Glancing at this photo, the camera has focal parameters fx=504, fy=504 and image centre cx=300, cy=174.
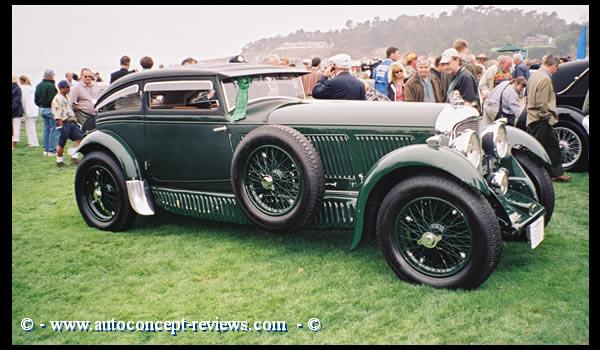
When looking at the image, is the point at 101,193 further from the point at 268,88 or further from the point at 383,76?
the point at 383,76

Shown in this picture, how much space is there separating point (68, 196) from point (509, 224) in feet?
20.8

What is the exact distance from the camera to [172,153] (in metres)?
5.51

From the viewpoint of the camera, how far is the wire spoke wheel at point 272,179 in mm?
4688

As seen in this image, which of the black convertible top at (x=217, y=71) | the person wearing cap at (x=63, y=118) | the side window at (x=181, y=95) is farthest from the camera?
the person wearing cap at (x=63, y=118)

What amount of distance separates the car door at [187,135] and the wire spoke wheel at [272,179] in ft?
1.65

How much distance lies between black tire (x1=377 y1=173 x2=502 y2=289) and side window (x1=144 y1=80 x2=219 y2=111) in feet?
7.57

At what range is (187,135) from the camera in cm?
538

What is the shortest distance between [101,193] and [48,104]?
22.1 ft

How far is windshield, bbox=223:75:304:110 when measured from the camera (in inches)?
206

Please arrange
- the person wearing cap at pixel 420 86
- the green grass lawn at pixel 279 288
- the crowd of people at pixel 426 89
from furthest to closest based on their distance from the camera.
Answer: the person wearing cap at pixel 420 86 < the crowd of people at pixel 426 89 < the green grass lawn at pixel 279 288

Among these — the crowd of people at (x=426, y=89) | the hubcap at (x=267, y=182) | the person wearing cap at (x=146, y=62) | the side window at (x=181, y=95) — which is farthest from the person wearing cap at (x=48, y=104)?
the hubcap at (x=267, y=182)

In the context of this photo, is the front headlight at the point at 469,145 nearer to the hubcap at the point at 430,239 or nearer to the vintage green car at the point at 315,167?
the vintage green car at the point at 315,167

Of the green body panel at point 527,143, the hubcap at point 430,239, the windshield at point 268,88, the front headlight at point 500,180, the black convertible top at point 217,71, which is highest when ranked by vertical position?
the black convertible top at point 217,71
